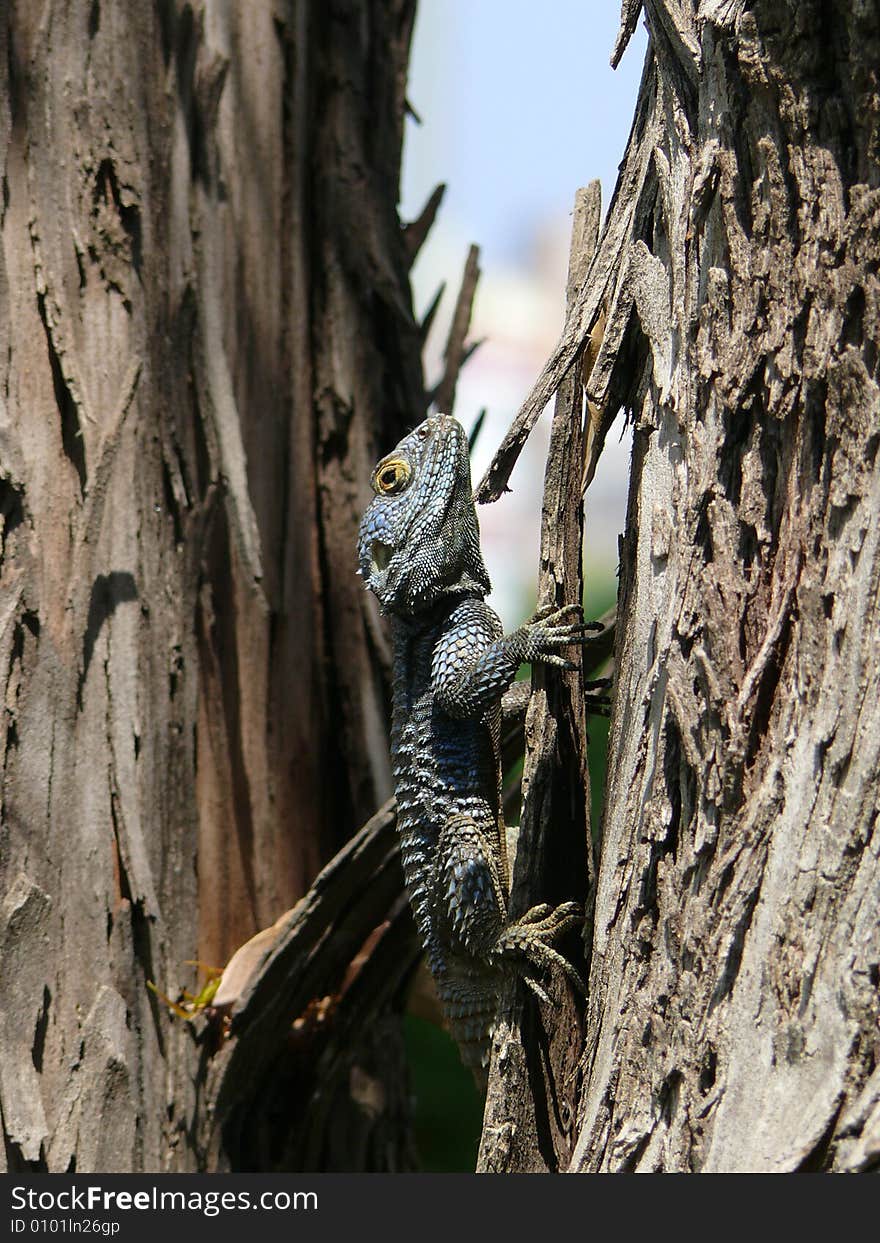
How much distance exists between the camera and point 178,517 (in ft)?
10.4

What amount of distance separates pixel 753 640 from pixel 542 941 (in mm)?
841

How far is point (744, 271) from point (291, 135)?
221cm

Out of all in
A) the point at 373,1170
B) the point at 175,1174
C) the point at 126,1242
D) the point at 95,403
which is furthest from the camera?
the point at 373,1170


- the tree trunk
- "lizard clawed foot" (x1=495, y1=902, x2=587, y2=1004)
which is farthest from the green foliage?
"lizard clawed foot" (x1=495, y1=902, x2=587, y2=1004)

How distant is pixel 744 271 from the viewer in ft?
6.24

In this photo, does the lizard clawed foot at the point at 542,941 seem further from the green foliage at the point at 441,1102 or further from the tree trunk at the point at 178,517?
the green foliage at the point at 441,1102

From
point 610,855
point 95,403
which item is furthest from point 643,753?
point 95,403

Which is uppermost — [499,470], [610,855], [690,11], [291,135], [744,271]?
[291,135]

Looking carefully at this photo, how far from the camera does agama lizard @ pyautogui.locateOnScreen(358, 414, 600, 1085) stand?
2.72 meters

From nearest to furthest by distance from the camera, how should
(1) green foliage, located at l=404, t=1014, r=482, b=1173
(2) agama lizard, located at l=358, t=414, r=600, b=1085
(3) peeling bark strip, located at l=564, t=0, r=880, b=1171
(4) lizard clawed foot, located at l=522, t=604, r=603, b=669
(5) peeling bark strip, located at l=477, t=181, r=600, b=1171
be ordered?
(3) peeling bark strip, located at l=564, t=0, r=880, b=1171 < (5) peeling bark strip, located at l=477, t=181, r=600, b=1171 < (4) lizard clawed foot, located at l=522, t=604, r=603, b=669 < (2) agama lizard, located at l=358, t=414, r=600, b=1085 < (1) green foliage, located at l=404, t=1014, r=482, b=1173

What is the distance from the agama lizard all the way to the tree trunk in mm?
411

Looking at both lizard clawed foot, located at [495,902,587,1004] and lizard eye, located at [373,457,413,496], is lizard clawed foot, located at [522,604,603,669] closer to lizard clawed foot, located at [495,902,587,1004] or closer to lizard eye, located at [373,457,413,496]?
lizard clawed foot, located at [495,902,587,1004]

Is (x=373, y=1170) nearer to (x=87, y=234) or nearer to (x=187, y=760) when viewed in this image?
(x=187, y=760)

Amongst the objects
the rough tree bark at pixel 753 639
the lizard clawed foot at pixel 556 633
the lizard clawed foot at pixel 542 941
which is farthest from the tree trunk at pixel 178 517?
the rough tree bark at pixel 753 639
